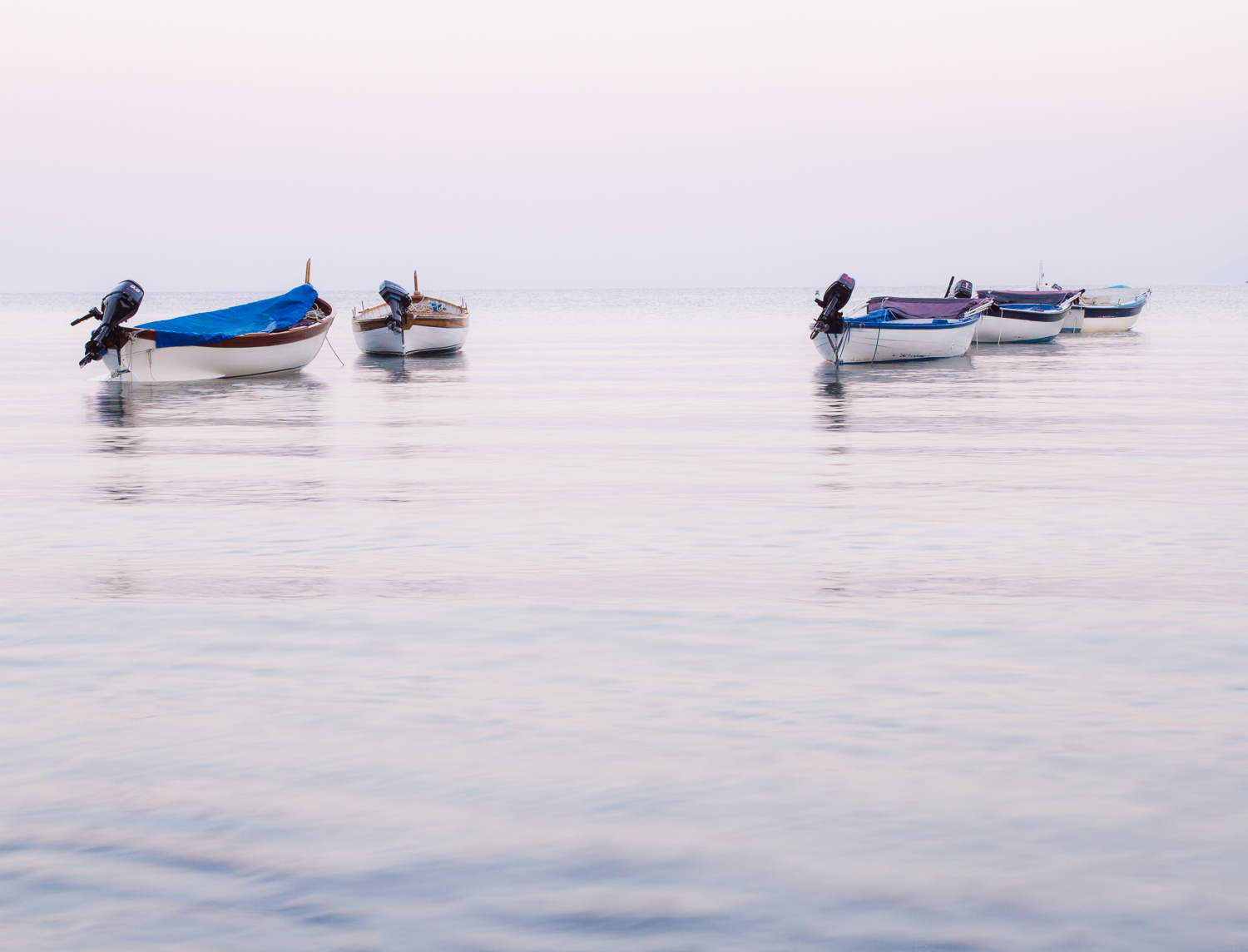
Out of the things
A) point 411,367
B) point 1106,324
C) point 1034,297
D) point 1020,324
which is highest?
point 1034,297

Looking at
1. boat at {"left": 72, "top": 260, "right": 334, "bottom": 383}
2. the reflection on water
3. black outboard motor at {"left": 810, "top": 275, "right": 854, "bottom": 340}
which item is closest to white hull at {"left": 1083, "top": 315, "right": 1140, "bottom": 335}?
black outboard motor at {"left": 810, "top": 275, "right": 854, "bottom": 340}

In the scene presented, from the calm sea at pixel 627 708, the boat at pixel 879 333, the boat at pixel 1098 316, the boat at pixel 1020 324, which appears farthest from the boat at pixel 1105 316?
the calm sea at pixel 627 708

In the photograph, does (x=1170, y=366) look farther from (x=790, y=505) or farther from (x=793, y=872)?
(x=793, y=872)

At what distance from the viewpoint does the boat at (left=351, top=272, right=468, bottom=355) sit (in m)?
44.7

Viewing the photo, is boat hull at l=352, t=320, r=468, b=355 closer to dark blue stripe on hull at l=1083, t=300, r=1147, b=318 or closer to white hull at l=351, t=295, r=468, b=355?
white hull at l=351, t=295, r=468, b=355

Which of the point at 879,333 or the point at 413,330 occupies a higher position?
the point at 413,330

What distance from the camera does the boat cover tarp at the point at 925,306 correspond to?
140 ft

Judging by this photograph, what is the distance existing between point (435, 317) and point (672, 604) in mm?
38447

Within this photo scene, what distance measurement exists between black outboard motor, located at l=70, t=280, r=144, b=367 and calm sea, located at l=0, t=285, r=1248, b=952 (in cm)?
1653

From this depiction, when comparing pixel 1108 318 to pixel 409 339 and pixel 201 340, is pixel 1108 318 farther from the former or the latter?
pixel 201 340

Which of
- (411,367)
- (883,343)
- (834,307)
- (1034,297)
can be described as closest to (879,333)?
(883,343)

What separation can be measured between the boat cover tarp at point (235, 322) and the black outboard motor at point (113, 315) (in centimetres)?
66

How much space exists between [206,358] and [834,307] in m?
18.6

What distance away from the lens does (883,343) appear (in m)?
39.2
